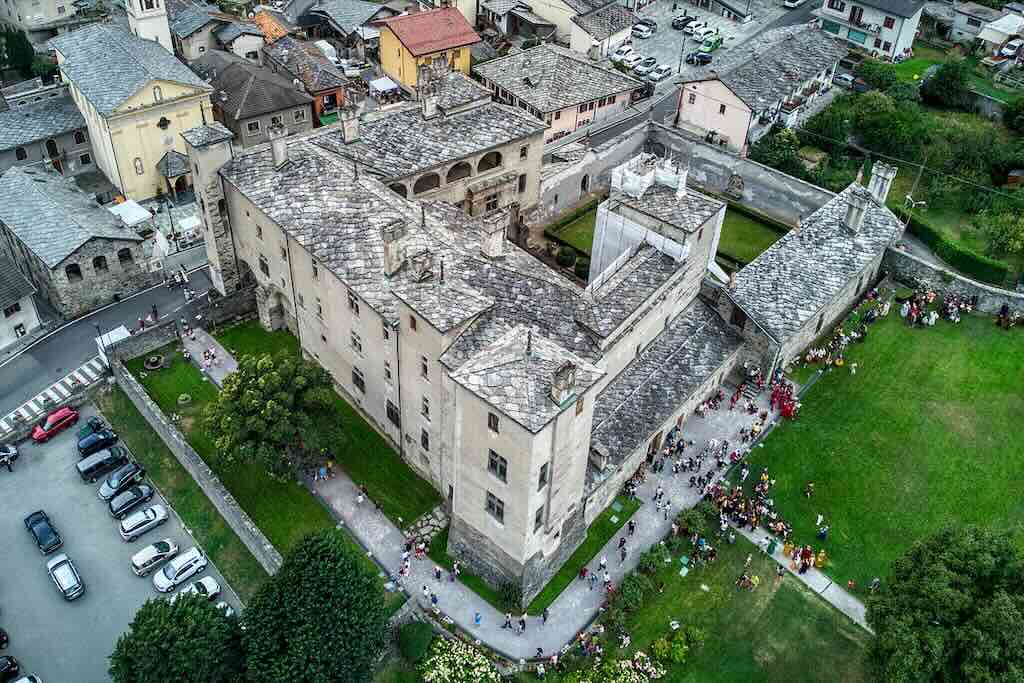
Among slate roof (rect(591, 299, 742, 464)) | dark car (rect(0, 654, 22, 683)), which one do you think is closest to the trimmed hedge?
slate roof (rect(591, 299, 742, 464))

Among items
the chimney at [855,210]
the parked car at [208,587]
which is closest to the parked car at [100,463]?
the parked car at [208,587]

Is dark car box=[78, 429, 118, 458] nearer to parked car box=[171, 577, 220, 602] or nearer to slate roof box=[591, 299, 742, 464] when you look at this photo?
parked car box=[171, 577, 220, 602]

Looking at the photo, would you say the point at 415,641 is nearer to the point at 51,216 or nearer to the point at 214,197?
the point at 214,197

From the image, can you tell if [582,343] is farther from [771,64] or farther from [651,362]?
[771,64]

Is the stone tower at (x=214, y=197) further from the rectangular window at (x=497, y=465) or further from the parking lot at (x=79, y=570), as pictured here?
the rectangular window at (x=497, y=465)

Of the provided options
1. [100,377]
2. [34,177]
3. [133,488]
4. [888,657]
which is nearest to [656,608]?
[888,657]

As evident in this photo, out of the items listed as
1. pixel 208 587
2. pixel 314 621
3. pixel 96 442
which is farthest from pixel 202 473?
pixel 314 621
